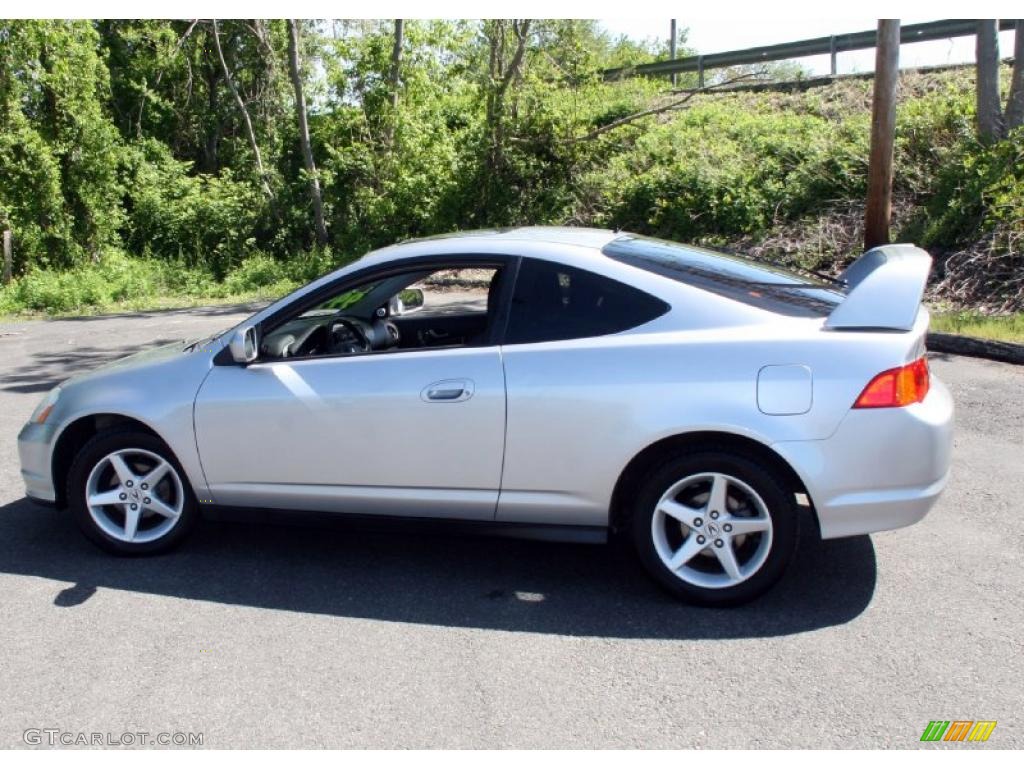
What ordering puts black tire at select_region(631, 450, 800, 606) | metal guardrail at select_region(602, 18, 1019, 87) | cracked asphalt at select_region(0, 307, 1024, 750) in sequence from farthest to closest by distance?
metal guardrail at select_region(602, 18, 1019, 87) → black tire at select_region(631, 450, 800, 606) → cracked asphalt at select_region(0, 307, 1024, 750)

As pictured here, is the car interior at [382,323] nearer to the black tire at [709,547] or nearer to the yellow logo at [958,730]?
the black tire at [709,547]

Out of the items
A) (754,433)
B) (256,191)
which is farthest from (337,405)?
(256,191)

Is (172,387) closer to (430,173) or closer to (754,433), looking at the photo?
(754,433)

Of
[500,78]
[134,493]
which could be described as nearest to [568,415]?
[134,493]

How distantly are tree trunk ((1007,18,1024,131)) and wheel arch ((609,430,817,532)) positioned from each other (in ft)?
39.7

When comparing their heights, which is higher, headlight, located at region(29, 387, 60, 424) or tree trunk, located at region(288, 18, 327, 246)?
tree trunk, located at region(288, 18, 327, 246)

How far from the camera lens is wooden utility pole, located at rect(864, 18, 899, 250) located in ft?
39.9

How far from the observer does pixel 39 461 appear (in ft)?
16.6

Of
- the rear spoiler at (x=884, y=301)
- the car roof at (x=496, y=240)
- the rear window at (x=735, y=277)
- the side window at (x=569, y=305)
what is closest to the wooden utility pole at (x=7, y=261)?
the car roof at (x=496, y=240)

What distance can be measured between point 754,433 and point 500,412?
3.52ft

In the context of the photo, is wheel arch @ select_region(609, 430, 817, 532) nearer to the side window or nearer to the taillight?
the taillight

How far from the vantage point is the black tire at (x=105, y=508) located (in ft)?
16.0

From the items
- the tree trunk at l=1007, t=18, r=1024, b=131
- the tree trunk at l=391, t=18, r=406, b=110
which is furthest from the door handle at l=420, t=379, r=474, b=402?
the tree trunk at l=391, t=18, r=406, b=110

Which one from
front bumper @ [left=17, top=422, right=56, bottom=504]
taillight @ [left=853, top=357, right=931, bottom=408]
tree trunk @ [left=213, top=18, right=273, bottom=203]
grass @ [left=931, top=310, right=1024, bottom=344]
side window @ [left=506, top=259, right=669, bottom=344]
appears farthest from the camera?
tree trunk @ [left=213, top=18, right=273, bottom=203]
